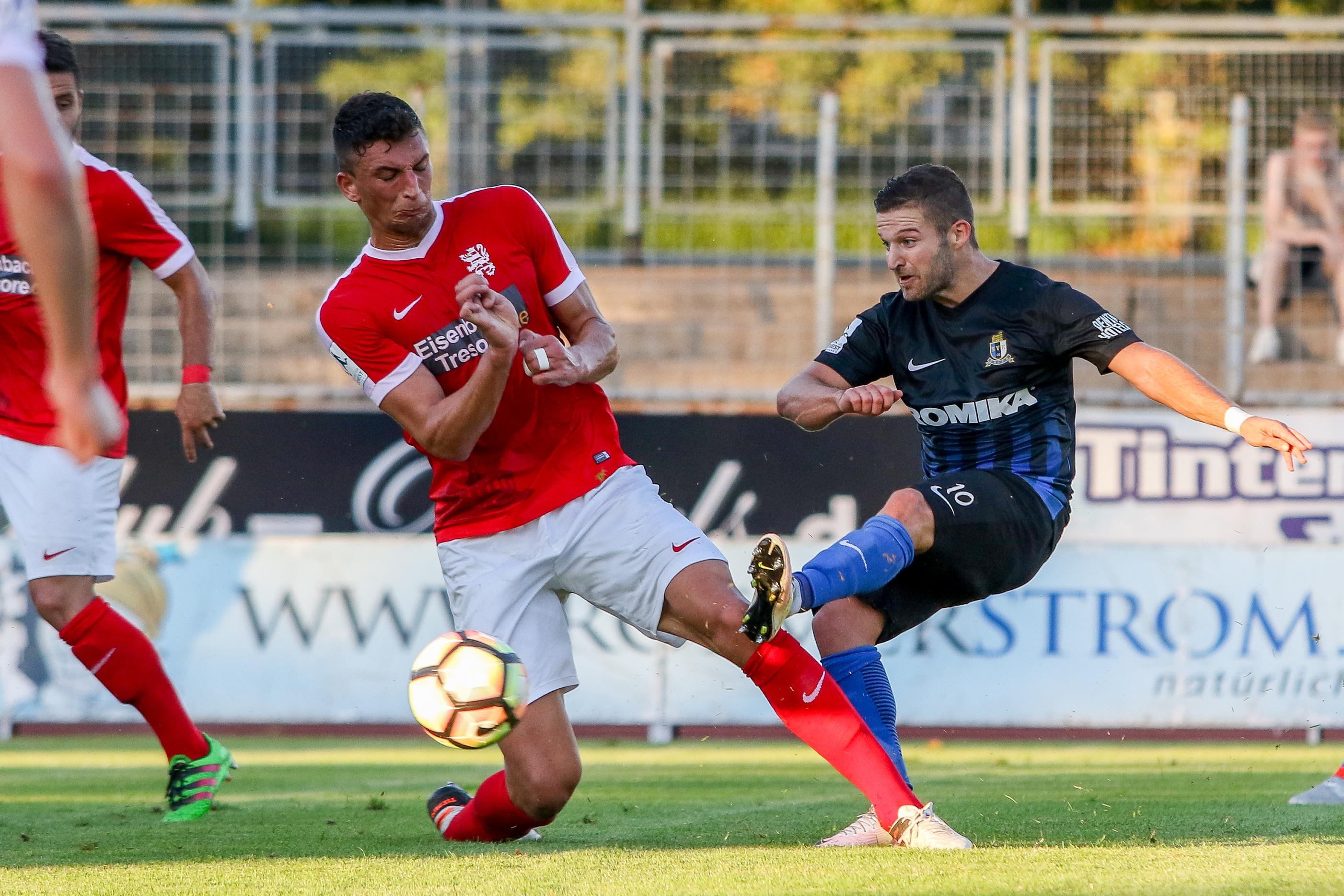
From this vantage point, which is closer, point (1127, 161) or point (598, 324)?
point (598, 324)

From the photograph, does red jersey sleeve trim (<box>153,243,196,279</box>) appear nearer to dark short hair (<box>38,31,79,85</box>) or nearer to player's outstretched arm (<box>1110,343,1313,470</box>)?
dark short hair (<box>38,31,79,85</box>)

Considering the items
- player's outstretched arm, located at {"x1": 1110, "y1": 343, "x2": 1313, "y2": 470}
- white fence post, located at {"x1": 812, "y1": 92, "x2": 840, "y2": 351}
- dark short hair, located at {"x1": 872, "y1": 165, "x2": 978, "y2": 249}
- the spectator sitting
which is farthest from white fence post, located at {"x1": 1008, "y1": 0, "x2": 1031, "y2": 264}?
player's outstretched arm, located at {"x1": 1110, "y1": 343, "x2": 1313, "y2": 470}

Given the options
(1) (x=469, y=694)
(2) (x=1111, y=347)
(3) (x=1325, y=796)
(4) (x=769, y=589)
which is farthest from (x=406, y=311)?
(3) (x=1325, y=796)

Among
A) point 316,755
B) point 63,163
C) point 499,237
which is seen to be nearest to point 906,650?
point 316,755

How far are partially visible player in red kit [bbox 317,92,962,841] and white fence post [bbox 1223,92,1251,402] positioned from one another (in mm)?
6947

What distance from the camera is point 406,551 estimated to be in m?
9.77

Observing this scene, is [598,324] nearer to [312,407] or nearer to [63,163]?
[63,163]

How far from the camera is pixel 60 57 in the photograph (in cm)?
518

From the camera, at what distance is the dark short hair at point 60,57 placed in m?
5.14

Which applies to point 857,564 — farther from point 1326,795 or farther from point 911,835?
point 1326,795

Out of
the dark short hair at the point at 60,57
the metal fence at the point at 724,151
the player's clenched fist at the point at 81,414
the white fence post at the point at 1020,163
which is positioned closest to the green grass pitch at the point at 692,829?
the player's clenched fist at the point at 81,414

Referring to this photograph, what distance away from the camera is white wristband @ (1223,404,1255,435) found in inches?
175

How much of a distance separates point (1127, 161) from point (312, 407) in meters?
5.97

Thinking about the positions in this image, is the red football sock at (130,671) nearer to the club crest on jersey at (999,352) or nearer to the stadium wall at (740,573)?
the club crest on jersey at (999,352)
